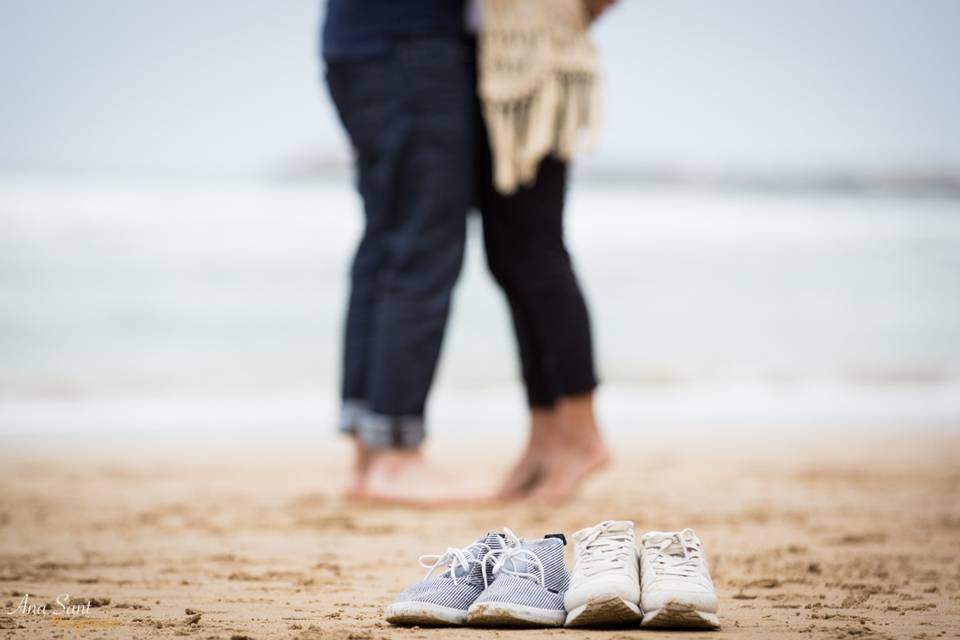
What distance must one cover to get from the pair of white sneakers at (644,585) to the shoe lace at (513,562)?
44 mm

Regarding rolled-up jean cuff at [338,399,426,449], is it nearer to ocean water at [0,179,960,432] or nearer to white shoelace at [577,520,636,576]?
white shoelace at [577,520,636,576]

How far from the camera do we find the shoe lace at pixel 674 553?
1211 millimetres

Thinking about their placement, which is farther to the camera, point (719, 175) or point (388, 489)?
point (719, 175)

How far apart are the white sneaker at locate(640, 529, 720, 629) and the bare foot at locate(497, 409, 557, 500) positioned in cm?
112

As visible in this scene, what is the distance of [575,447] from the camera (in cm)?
236

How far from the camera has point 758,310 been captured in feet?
22.7

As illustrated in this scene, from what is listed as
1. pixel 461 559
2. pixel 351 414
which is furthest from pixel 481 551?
pixel 351 414

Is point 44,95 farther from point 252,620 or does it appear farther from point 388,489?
point 252,620

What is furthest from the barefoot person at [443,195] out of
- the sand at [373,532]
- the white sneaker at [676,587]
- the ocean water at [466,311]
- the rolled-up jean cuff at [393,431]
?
the ocean water at [466,311]

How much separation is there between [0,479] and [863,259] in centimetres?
727

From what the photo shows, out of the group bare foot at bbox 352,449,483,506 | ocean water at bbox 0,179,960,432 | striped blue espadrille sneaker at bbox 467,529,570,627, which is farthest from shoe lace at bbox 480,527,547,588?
ocean water at bbox 0,179,960,432

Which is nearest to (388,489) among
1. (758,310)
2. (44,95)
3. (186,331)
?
(186,331)

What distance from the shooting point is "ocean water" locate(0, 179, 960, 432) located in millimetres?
4605

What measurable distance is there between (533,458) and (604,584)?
1259 mm
